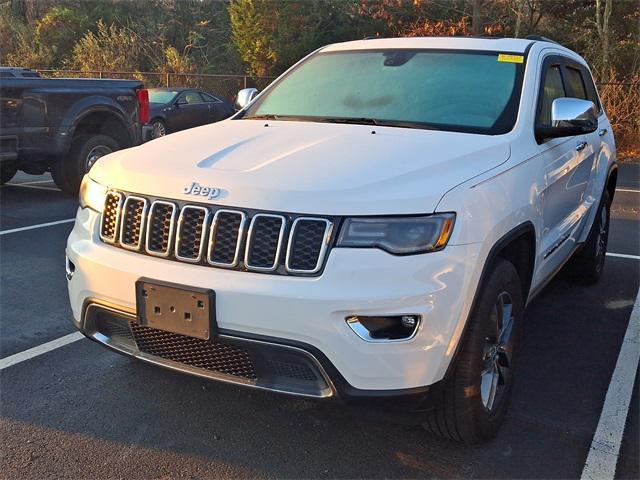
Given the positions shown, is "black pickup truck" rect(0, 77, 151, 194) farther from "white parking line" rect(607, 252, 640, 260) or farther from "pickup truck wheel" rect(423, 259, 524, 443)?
"pickup truck wheel" rect(423, 259, 524, 443)

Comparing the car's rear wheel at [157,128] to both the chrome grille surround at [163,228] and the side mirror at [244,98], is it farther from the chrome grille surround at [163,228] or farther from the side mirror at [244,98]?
the chrome grille surround at [163,228]

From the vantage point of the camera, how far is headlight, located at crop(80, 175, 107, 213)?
9.98 feet

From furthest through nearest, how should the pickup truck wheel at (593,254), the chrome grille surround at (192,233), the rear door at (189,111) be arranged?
the rear door at (189,111)
the pickup truck wheel at (593,254)
the chrome grille surround at (192,233)

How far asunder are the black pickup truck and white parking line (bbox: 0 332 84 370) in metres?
4.25

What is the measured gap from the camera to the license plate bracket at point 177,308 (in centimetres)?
258

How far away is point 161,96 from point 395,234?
578 inches

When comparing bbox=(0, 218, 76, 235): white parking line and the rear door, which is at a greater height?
bbox=(0, 218, 76, 235): white parking line

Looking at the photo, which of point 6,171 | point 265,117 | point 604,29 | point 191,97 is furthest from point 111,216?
point 604,29

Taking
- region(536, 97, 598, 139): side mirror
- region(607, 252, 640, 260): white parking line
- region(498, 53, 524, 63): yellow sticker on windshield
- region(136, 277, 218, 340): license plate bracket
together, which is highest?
region(498, 53, 524, 63): yellow sticker on windshield

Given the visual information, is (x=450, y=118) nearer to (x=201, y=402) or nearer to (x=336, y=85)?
(x=336, y=85)

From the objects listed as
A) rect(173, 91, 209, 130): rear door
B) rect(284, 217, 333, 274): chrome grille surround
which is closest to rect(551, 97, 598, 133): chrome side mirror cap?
rect(284, 217, 333, 274): chrome grille surround

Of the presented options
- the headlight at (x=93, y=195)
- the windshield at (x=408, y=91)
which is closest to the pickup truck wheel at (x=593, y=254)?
the windshield at (x=408, y=91)

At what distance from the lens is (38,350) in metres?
3.99

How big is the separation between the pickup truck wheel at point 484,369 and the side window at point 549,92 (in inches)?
44.7
